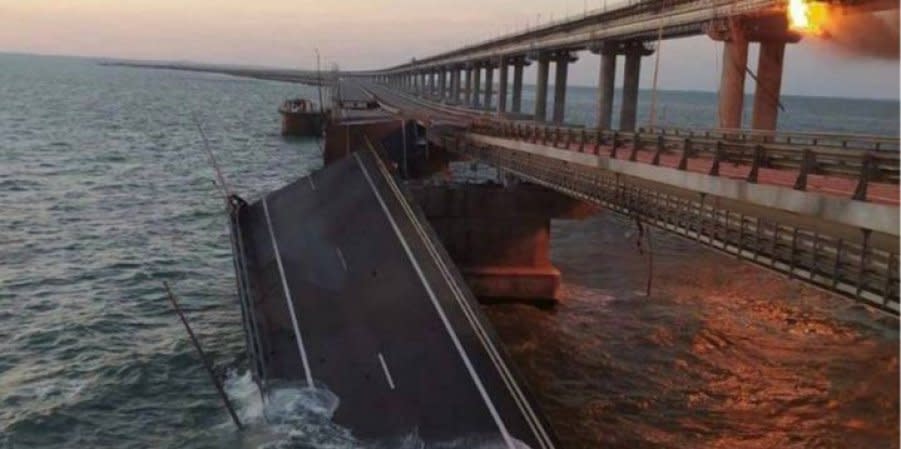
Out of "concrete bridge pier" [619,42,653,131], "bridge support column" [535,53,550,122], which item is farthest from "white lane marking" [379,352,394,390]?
"bridge support column" [535,53,550,122]

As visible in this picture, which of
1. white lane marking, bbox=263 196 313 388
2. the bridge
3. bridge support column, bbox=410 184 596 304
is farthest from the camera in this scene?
bridge support column, bbox=410 184 596 304

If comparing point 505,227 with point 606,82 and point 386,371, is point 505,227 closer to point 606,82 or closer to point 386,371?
point 386,371

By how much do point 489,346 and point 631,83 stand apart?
182 feet

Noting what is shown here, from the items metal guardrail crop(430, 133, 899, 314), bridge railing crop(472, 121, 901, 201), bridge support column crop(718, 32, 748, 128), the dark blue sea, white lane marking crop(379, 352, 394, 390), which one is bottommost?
the dark blue sea

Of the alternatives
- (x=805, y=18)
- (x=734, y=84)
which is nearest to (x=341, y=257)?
(x=805, y=18)

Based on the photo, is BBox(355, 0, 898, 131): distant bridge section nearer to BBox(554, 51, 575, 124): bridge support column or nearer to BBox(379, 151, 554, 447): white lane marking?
BBox(554, 51, 575, 124): bridge support column

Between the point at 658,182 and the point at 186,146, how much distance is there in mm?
88074

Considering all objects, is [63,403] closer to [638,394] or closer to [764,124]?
[638,394]

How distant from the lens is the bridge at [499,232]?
20938mm

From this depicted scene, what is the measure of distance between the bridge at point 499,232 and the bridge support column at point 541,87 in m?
43.6

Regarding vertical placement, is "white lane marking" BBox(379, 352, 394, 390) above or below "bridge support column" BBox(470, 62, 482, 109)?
below

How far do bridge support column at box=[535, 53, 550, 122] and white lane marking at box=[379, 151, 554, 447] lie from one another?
Result: 226 ft

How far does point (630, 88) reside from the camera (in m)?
77.4

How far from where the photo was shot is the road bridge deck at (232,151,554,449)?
937 inches
